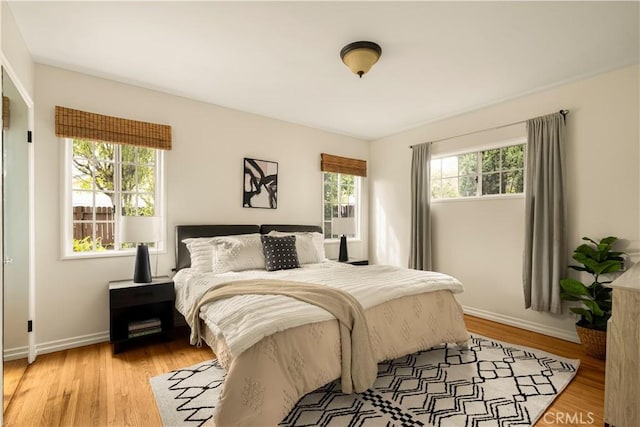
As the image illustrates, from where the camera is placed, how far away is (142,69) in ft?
9.58

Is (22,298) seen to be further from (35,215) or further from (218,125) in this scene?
(218,125)

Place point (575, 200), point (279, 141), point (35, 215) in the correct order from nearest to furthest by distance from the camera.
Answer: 1. point (35, 215)
2. point (575, 200)
3. point (279, 141)

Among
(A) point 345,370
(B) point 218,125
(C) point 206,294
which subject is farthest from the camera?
(B) point 218,125

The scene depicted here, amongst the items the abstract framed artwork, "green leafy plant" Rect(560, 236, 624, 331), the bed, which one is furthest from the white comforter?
the abstract framed artwork

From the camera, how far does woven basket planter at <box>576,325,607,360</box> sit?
264cm

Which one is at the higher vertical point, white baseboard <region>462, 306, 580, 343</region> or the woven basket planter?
the woven basket planter

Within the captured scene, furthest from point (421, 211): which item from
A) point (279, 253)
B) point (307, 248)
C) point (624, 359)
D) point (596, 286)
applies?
point (624, 359)

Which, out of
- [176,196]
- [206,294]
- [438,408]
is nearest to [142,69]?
[176,196]

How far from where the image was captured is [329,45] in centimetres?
250

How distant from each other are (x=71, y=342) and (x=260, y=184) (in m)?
2.52

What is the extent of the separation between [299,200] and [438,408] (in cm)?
315

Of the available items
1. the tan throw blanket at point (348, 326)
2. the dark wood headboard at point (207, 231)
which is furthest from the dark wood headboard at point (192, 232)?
the tan throw blanket at point (348, 326)

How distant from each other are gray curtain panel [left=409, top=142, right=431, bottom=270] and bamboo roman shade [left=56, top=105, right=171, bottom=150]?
10.6ft

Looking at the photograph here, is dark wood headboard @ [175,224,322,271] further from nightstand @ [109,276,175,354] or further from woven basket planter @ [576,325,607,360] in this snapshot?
woven basket planter @ [576,325,607,360]
